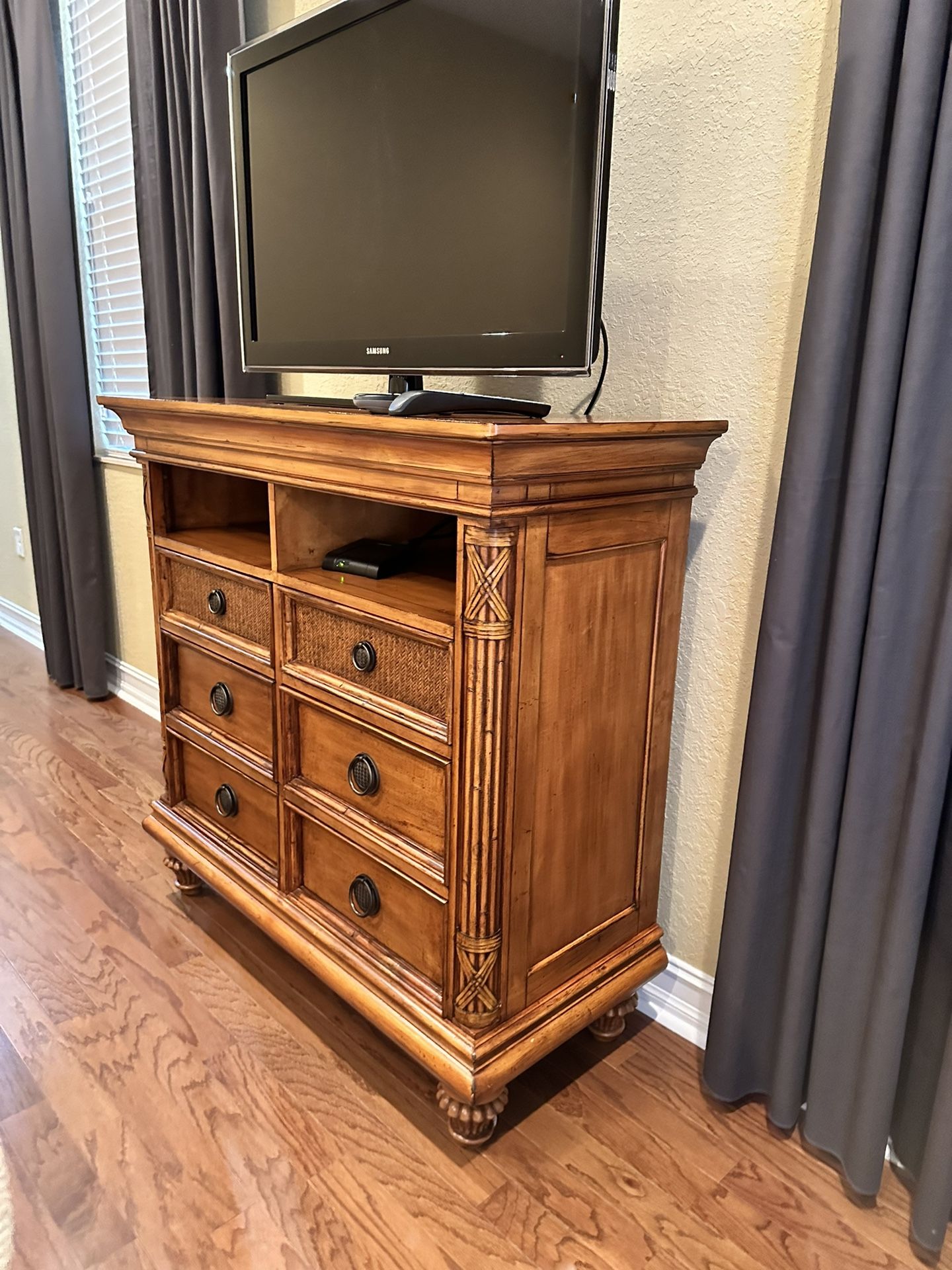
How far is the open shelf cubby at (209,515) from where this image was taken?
5.19 ft

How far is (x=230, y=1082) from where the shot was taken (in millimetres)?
1372

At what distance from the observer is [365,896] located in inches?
51.9

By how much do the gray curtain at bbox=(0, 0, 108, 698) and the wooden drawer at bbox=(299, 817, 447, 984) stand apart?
5.99ft

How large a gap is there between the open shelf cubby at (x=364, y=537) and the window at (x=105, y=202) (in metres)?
1.44

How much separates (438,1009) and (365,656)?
49 centimetres

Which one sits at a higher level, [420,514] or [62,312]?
[62,312]

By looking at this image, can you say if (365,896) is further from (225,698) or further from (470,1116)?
(225,698)

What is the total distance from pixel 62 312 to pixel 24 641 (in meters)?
1.50

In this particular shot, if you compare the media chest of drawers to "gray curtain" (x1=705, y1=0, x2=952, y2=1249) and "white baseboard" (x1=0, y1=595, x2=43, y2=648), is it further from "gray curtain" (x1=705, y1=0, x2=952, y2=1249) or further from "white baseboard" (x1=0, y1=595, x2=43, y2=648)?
"white baseboard" (x1=0, y1=595, x2=43, y2=648)

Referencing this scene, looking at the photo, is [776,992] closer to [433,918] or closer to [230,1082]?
[433,918]

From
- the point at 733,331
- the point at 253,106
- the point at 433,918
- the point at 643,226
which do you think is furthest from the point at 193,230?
the point at 433,918

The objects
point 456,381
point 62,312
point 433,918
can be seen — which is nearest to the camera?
point 433,918

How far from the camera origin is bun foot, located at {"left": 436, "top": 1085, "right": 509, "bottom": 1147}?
3.94 ft

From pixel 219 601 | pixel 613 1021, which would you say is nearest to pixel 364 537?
pixel 219 601
